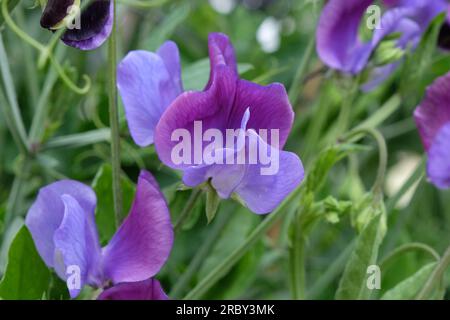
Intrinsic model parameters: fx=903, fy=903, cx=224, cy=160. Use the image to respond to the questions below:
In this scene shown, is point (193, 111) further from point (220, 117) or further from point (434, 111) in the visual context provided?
point (434, 111)

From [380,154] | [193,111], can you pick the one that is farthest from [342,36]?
[193,111]

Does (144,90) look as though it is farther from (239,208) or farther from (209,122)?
(239,208)

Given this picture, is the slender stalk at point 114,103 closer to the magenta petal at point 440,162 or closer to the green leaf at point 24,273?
the green leaf at point 24,273

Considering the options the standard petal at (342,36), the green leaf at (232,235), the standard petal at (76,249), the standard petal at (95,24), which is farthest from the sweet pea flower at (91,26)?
the green leaf at (232,235)

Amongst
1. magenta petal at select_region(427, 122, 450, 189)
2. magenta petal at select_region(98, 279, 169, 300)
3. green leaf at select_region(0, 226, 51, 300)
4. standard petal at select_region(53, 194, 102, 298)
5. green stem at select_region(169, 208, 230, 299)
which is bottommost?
green stem at select_region(169, 208, 230, 299)

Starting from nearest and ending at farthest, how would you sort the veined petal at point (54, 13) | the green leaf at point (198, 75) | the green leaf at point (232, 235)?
the veined petal at point (54, 13) → the green leaf at point (198, 75) → the green leaf at point (232, 235)

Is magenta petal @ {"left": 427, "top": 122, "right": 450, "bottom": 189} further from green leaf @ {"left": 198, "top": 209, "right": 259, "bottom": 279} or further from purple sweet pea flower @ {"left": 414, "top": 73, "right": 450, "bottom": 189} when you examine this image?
green leaf @ {"left": 198, "top": 209, "right": 259, "bottom": 279}

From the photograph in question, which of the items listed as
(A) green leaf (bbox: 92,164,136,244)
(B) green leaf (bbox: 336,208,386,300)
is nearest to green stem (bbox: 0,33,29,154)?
(A) green leaf (bbox: 92,164,136,244)
